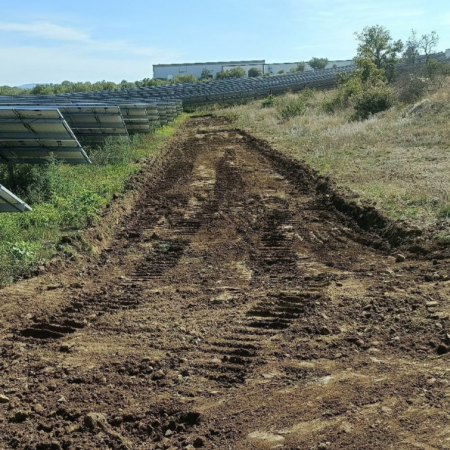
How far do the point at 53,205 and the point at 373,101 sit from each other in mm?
18097

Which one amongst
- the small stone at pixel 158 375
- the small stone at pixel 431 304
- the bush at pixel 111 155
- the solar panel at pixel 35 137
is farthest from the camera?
the bush at pixel 111 155

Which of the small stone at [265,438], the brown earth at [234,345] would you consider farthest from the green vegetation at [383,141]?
the small stone at [265,438]

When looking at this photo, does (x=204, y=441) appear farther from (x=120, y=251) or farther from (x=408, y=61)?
(x=408, y=61)

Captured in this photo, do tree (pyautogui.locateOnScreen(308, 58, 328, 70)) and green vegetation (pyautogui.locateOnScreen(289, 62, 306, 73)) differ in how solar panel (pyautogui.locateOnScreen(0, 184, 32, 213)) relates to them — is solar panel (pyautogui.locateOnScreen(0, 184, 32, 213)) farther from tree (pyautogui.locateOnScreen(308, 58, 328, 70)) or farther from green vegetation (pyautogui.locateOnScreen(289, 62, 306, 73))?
tree (pyautogui.locateOnScreen(308, 58, 328, 70))

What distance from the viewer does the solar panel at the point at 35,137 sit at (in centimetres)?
1041

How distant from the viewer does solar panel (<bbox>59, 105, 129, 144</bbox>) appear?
1593cm

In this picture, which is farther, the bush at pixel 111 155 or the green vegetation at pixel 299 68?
the green vegetation at pixel 299 68

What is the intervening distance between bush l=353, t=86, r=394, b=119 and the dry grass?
0.93 metres

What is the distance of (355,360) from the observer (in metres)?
3.98

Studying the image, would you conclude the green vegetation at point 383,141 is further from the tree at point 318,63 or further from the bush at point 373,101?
the tree at point 318,63

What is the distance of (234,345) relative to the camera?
4.36 metres

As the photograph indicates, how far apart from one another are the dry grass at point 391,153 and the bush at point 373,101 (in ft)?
3.04

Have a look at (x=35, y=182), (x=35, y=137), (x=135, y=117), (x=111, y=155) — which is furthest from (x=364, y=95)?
(x=35, y=182)

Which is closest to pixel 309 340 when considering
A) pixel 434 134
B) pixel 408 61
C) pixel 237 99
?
pixel 434 134
